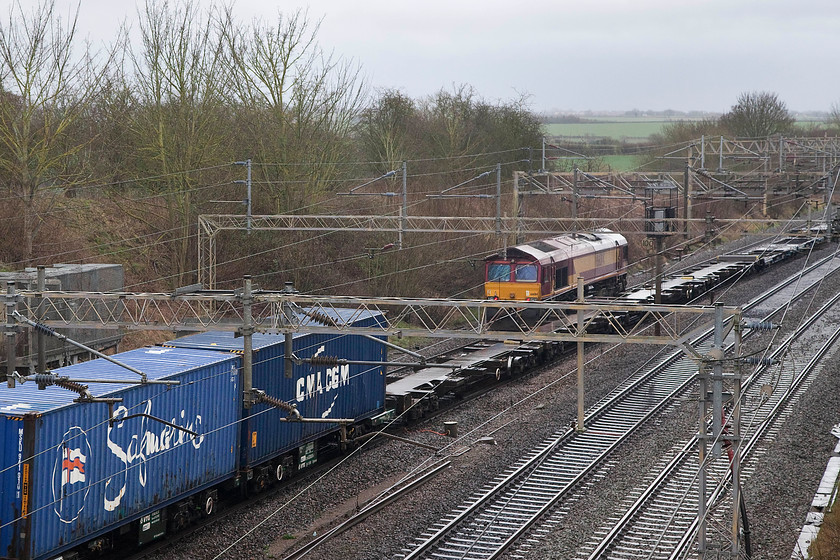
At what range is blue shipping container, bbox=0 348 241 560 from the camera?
12.3 metres

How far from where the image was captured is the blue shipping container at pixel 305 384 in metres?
17.6

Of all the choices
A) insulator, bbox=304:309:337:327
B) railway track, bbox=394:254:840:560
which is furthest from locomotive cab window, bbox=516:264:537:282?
insulator, bbox=304:309:337:327

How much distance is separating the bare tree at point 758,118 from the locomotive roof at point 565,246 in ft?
120

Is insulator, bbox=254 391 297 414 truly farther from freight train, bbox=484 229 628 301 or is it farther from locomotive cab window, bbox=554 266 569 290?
locomotive cab window, bbox=554 266 569 290

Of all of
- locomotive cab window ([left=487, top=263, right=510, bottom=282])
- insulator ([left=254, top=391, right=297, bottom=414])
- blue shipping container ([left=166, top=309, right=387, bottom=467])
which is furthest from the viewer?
locomotive cab window ([left=487, top=263, right=510, bottom=282])

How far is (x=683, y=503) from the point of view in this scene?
18.0m

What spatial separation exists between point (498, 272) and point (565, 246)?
393 cm

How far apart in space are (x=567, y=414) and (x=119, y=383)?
43.2 ft

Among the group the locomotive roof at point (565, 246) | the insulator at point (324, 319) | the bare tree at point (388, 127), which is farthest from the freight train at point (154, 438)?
the bare tree at point (388, 127)

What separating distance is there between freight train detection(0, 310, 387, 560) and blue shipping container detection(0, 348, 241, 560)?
0.02 meters

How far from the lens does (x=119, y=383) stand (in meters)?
13.8

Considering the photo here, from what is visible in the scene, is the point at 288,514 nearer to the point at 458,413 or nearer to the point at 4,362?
the point at 458,413

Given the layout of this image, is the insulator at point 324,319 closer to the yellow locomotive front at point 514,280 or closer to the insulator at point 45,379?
the insulator at point 45,379

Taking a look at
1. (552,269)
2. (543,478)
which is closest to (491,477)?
(543,478)
